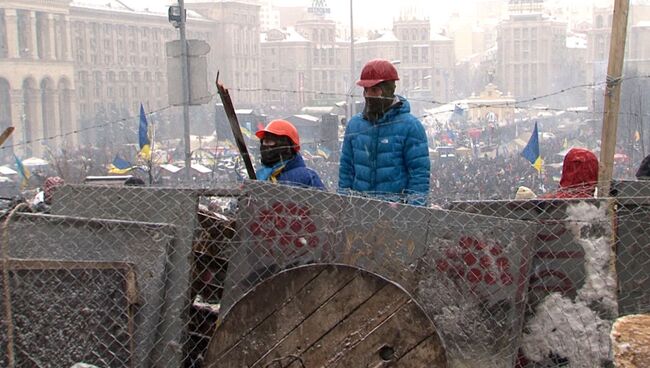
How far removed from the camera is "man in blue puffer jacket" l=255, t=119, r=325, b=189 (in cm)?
548

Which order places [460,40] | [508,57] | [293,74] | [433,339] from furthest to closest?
[460,40] < [508,57] < [293,74] < [433,339]

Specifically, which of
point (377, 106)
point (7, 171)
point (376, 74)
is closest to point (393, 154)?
point (377, 106)

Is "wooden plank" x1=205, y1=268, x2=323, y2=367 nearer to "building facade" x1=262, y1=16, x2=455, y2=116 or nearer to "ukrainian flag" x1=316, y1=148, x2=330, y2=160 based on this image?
"ukrainian flag" x1=316, y1=148, x2=330, y2=160

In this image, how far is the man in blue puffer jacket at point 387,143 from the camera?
216 inches

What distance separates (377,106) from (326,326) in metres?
1.88

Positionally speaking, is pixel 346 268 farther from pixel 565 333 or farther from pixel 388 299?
pixel 565 333

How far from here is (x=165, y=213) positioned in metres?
4.68

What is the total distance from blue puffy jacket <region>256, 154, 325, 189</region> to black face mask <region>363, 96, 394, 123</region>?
0.53 meters

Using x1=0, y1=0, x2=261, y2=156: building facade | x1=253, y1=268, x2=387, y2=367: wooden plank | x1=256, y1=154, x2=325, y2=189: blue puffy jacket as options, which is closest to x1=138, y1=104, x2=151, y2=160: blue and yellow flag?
x1=256, y1=154, x2=325, y2=189: blue puffy jacket

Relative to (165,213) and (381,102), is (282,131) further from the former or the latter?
(165,213)

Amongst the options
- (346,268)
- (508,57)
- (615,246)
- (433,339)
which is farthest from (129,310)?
(508,57)

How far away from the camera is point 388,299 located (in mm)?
4031

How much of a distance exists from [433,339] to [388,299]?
0.26 metres

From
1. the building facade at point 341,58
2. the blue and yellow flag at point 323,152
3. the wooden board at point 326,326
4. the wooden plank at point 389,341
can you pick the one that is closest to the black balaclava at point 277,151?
the wooden board at point 326,326
